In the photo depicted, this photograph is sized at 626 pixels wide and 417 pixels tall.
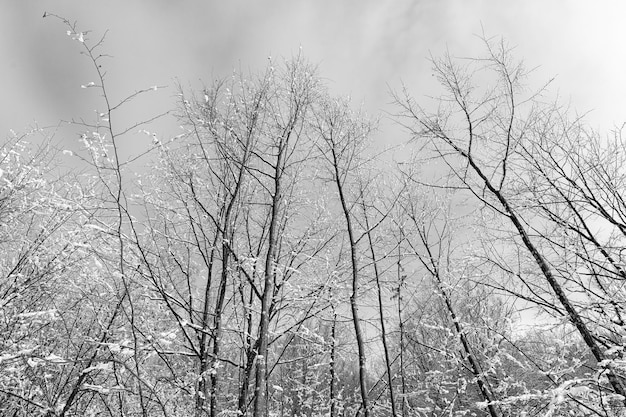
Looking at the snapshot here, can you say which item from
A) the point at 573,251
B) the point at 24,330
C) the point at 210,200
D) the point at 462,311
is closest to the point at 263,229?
the point at 210,200

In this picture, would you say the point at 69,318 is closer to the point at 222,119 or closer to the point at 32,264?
the point at 32,264

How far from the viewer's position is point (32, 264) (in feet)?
22.5

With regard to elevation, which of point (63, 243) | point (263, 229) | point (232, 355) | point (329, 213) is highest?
point (329, 213)

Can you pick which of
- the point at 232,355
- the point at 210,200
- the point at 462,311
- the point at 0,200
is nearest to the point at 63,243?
the point at 0,200

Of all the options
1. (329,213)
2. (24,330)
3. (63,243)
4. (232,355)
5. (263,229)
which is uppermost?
(329,213)

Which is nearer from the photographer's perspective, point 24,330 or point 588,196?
point 588,196

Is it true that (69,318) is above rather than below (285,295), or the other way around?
above

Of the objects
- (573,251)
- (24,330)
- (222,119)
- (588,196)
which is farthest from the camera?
(24,330)

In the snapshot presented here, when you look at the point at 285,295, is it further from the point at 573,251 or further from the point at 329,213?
the point at 573,251

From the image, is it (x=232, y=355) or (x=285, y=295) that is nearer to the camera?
(x=285, y=295)

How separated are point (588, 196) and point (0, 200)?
934cm

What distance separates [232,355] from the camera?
5.73m

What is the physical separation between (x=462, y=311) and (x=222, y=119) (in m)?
7.75

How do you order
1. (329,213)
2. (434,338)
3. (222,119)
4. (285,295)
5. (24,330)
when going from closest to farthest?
1. (285,295)
2. (222,119)
3. (24,330)
4. (329,213)
5. (434,338)
